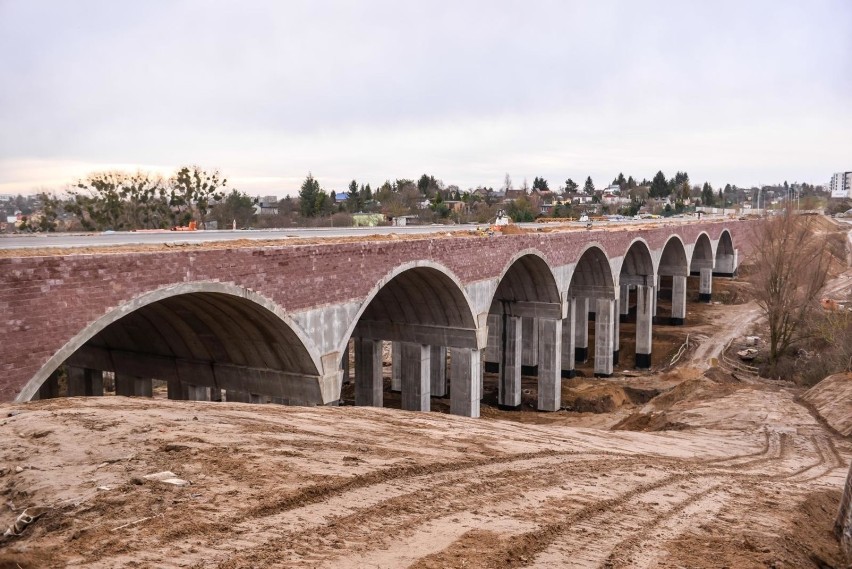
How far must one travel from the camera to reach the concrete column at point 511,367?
30.0m

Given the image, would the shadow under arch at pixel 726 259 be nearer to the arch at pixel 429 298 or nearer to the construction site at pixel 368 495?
the arch at pixel 429 298

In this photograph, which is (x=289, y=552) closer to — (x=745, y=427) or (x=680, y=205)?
(x=745, y=427)

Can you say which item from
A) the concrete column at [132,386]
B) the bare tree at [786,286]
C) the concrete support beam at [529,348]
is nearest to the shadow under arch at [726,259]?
the bare tree at [786,286]

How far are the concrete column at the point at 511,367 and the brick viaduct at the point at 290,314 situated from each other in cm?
6

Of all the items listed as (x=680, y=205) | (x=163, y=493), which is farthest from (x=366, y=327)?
(x=680, y=205)

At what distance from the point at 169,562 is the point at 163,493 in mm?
1489

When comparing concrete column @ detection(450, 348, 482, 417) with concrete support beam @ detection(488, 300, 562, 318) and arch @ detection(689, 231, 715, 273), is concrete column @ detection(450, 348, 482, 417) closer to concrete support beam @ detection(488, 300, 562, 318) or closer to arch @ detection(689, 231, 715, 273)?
concrete support beam @ detection(488, 300, 562, 318)

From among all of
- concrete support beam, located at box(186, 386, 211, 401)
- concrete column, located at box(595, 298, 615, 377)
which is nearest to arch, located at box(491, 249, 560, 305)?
concrete column, located at box(595, 298, 615, 377)

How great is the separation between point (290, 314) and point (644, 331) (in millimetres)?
29663

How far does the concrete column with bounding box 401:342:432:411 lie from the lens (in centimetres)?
2339

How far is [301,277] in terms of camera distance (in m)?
14.8

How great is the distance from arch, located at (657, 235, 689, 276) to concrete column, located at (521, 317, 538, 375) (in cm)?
1583

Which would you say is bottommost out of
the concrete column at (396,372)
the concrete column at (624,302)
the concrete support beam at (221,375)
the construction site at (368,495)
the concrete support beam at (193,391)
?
the concrete column at (396,372)

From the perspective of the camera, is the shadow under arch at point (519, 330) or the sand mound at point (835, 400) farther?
the shadow under arch at point (519, 330)
